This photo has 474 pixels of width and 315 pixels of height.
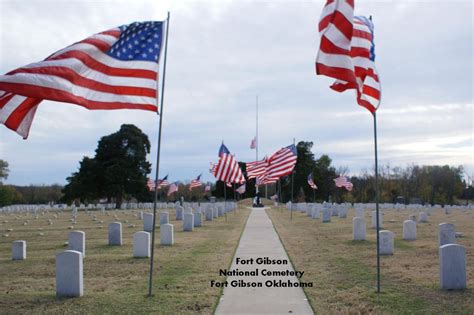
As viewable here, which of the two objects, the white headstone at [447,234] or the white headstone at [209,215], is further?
the white headstone at [209,215]

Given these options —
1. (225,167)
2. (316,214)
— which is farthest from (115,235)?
(316,214)

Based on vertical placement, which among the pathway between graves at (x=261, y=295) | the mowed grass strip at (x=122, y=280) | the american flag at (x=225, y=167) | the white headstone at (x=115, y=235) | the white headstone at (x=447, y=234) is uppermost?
the american flag at (x=225, y=167)

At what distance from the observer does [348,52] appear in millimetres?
8797

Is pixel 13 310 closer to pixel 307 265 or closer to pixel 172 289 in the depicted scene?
pixel 172 289

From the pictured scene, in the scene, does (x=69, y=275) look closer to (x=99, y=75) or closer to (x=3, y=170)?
(x=99, y=75)

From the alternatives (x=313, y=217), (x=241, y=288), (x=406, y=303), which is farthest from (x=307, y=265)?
(x=313, y=217)

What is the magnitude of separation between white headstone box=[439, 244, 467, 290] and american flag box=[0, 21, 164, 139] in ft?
19.5

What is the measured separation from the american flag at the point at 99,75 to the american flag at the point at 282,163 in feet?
72.4

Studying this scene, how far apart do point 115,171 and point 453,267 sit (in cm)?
6083

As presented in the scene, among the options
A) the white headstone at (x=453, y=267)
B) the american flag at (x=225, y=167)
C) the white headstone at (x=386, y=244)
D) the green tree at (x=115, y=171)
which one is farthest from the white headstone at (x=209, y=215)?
the green tree at (x=115, y=171)

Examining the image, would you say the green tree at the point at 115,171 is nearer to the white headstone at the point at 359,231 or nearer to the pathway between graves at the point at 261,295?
the white headstone at the point at 359,231

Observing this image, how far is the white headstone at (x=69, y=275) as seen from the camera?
9.44 m

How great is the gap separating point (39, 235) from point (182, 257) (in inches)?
472

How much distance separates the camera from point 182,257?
49.3 feet
